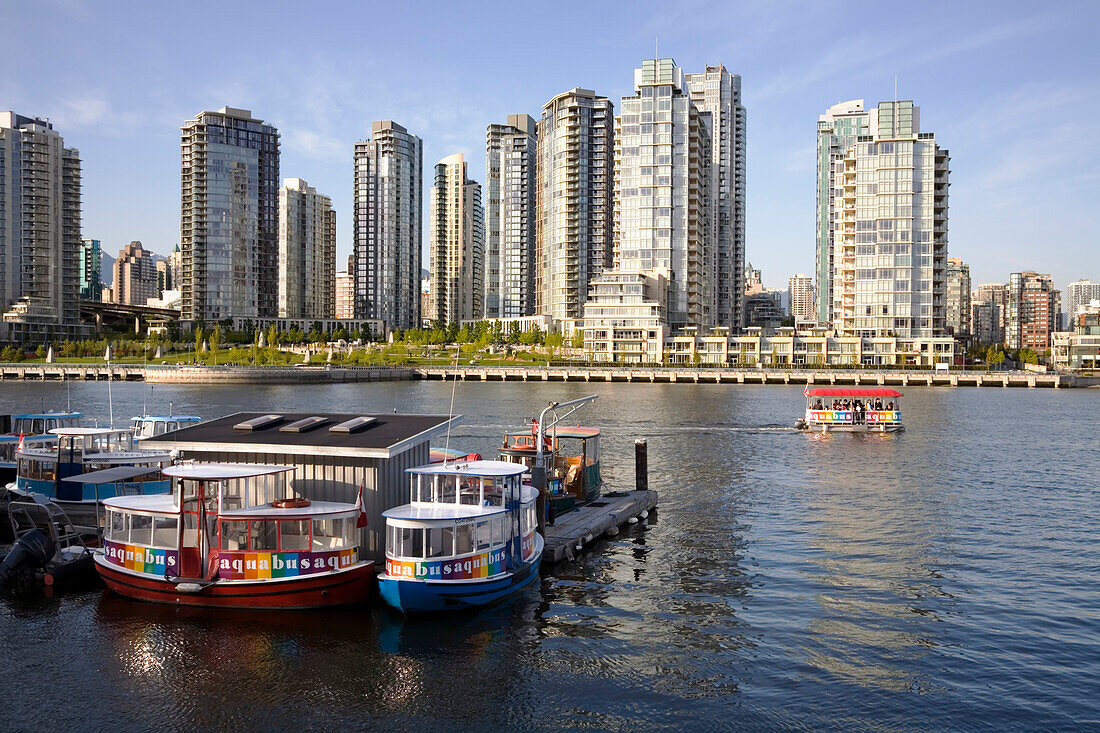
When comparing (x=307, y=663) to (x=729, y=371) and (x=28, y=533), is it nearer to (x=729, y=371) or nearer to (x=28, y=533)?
(x=28, y=533)

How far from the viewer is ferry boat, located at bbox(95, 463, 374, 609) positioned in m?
24.8

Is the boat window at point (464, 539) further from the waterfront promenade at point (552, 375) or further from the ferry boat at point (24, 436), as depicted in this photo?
the waterfront promenade at point (552, 375)

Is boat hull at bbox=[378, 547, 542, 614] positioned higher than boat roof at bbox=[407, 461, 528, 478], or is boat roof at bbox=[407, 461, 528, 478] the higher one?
boat roof at bbox=[407, 461, 528, 478]

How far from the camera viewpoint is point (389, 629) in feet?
80.1

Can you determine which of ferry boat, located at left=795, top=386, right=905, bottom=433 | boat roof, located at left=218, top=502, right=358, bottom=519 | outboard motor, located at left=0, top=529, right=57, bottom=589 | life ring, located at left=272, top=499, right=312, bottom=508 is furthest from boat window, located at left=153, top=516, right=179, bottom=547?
ferry boat, located at left=795, top=386, right=905, bottom=433

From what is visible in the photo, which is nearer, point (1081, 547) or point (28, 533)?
point (28, 533)

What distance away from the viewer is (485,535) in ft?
86.1

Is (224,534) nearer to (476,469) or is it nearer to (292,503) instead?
(292,503)

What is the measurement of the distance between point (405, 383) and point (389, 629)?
143m

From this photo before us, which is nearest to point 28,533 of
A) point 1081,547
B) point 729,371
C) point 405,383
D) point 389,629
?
point 389,629

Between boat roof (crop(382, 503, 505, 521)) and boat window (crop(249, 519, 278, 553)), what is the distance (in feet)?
10.7

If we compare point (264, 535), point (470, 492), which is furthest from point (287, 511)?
point (470, 492)

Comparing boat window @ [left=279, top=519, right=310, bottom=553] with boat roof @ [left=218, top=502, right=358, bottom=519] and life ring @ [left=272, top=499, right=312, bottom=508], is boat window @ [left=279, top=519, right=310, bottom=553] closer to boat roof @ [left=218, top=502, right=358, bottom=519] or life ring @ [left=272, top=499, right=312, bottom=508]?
boat roof @ [left=218, top=502, right=358, bottom=519]

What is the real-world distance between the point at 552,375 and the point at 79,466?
5502 inches
